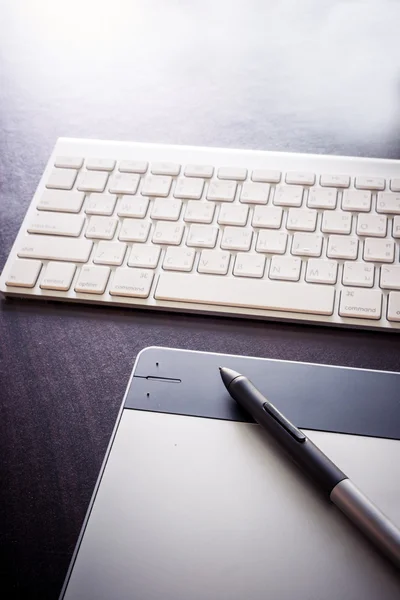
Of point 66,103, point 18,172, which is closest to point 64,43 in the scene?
point 66,103

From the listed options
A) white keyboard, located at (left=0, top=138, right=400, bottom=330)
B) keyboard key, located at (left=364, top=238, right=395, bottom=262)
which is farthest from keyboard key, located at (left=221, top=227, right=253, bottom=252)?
keyboard key, located at (left=364, top=238, right=395, bottom=262)

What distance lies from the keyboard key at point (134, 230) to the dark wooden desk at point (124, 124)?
0.07 metres

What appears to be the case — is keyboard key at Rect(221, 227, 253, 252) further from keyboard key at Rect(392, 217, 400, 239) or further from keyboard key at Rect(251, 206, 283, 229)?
keyboard key at Rect(392, 217, 400, 239)

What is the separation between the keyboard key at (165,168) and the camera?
2.09ft

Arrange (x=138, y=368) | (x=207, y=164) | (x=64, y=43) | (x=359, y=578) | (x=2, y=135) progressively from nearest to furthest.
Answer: (x=359, y=578)
(x=138, y=368)
(x=207, y=164)
(x=2, y=135)
(x=64, y=43)

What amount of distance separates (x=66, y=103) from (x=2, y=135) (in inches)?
3.5

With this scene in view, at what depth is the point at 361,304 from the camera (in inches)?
20.5

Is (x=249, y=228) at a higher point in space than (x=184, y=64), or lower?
lower

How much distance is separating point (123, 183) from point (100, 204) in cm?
4

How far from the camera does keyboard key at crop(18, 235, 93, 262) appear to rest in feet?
1.91

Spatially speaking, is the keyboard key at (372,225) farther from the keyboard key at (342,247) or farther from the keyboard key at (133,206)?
the keyboard key at (133,206)

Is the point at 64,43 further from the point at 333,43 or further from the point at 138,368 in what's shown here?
the point at 138,368

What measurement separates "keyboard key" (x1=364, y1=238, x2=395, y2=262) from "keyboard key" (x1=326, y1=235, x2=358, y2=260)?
10 mm

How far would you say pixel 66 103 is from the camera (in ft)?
2.57
